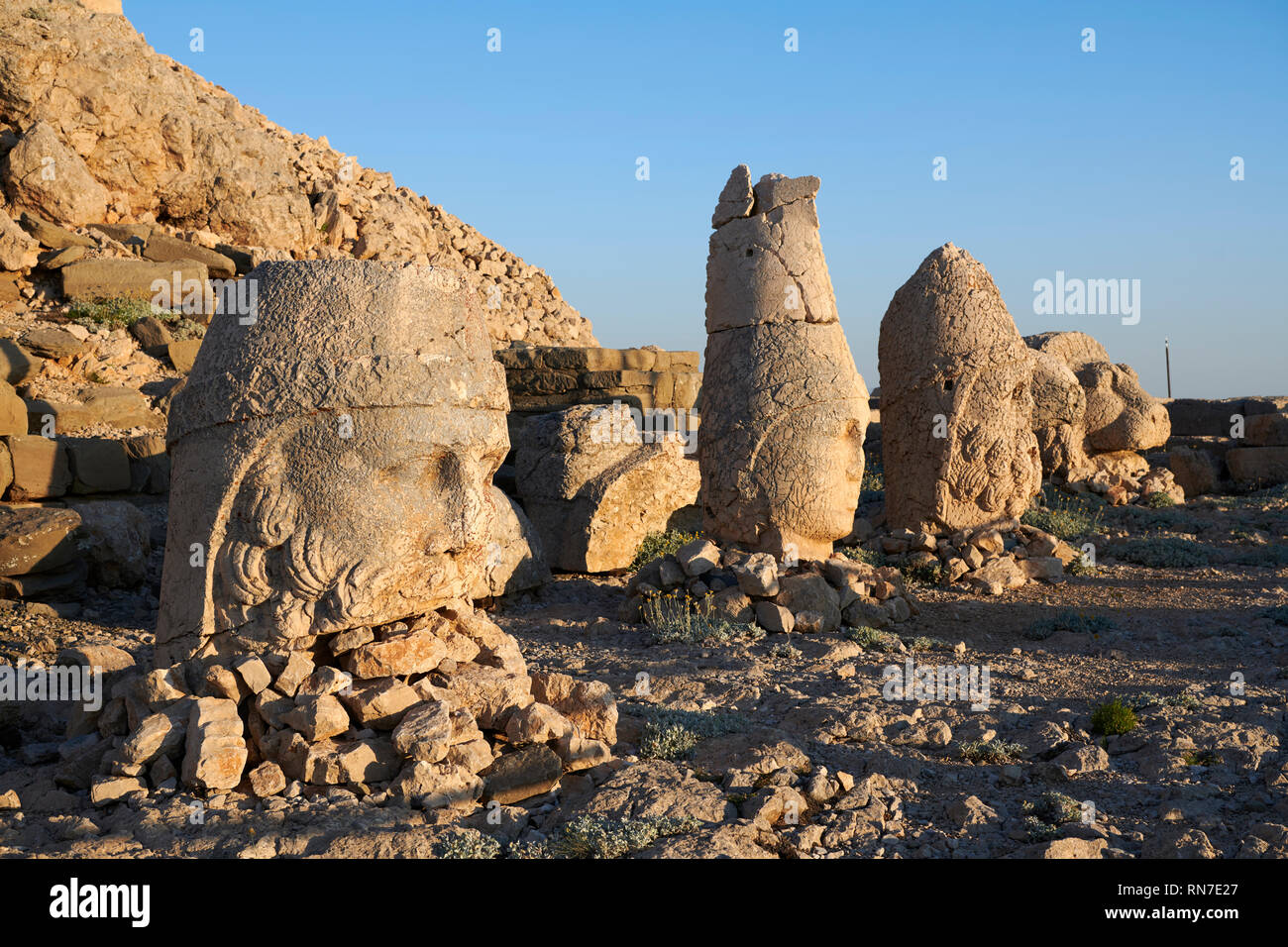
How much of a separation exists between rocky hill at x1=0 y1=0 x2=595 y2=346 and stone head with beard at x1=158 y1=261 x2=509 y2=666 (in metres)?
13.0

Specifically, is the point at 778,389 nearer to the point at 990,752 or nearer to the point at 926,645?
the point at 926,645

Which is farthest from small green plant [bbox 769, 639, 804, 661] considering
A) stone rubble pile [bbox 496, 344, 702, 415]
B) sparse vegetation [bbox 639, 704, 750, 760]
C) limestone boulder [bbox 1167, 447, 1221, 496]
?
limestone boulder [bbox 1167, 447, 1221, 496]

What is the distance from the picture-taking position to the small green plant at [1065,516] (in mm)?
10289

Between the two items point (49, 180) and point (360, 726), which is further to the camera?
point (49, 180)

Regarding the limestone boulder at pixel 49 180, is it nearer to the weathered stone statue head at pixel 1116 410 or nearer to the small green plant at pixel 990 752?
the weathered stone statue head at pixel 1116 410

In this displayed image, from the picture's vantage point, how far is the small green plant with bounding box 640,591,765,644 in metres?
6.50

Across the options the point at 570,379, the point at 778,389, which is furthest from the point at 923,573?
the point at 570,379

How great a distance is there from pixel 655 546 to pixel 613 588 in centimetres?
82

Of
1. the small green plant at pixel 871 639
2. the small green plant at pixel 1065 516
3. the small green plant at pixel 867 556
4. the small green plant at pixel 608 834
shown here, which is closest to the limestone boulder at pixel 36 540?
the small green plant at pixel 608 834

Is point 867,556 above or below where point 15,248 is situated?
below

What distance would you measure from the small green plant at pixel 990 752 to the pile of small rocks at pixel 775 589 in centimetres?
237

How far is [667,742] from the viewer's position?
13.7ft

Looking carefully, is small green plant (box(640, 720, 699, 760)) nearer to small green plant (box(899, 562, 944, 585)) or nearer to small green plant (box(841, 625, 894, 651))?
small green plant (box(841, 625, 894, 651))
